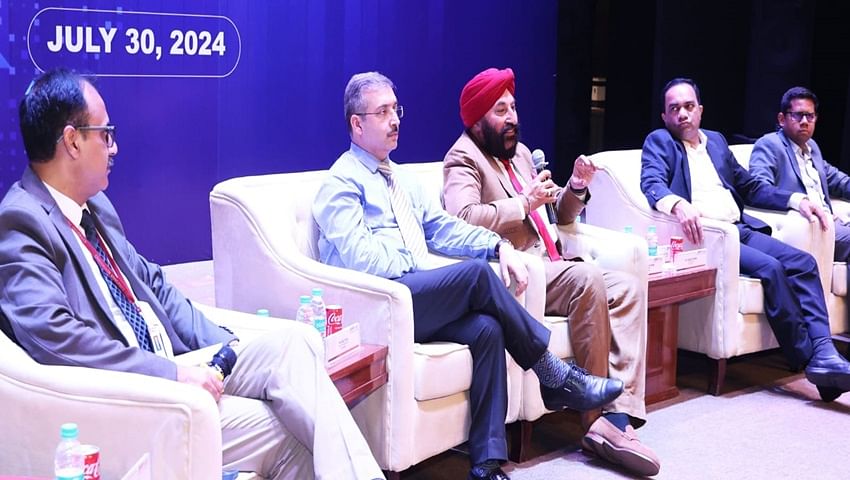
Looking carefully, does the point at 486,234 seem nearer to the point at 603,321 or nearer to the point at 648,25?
Answer: the point at 603,321

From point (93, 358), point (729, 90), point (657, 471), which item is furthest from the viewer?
point (729, 90)

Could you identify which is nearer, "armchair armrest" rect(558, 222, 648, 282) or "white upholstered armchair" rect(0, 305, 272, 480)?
"white upholstered armchair" rect(0, 305, 272, 480)

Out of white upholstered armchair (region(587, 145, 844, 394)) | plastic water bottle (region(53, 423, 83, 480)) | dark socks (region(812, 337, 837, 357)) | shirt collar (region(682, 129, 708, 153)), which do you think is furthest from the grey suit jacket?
shirt collar (region(682, 129, 708, 153))

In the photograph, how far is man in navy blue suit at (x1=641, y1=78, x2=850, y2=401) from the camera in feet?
14.4

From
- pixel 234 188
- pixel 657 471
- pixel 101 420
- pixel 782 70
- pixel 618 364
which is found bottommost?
pixel 657 471

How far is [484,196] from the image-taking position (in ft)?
12.7

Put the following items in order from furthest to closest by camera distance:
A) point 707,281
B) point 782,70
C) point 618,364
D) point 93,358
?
point 782,70, point 707,281, point 618,364, point 93,358

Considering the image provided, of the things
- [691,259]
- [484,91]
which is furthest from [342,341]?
[691,259]

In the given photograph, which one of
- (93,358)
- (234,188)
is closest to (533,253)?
(234,188)

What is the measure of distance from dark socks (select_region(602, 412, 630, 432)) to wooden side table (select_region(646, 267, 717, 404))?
63cm

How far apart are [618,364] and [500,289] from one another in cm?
75

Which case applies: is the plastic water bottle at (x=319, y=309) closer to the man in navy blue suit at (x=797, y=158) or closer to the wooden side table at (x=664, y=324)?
the wooden side table at (x=664, y=324)

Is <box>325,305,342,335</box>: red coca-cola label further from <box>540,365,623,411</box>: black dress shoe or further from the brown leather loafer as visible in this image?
the brown leather loafer

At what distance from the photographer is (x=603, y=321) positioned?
140 inches
